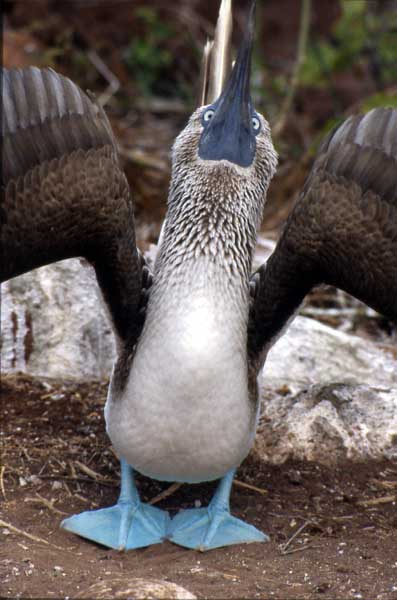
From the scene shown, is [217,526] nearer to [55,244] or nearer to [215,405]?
[215,405]

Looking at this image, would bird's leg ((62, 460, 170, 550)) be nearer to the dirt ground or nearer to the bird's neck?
the dirt ground

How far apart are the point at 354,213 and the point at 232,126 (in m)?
0.71

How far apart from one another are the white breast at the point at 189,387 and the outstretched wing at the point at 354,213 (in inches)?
17.4

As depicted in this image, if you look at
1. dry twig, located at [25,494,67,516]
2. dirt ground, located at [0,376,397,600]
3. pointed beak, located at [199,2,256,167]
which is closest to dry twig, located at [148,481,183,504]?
dirt ground, located at [0,376,397,600]

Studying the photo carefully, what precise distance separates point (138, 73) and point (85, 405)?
22.9 ft

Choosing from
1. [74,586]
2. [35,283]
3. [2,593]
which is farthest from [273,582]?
[35,283]

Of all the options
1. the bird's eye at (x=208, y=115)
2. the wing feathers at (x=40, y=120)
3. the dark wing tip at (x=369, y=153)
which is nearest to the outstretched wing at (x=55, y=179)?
the wing feathers at (x=40, y=120)

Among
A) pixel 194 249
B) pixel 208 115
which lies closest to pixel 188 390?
pixel 194 249

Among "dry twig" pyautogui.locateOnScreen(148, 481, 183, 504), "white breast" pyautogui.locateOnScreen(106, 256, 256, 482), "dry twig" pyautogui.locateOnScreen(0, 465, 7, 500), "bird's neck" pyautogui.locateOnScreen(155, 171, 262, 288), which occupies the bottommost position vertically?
"dry twig" pyautogui.locateOnScreen(148, 481, 183, 504)

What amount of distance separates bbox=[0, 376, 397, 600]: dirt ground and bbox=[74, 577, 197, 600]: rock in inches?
11.4

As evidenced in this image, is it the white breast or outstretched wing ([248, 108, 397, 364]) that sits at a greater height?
outstretched wing ([248, 108, 397, 364])

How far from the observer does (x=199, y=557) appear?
4629mm

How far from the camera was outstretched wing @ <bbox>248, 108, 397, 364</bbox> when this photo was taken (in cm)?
435

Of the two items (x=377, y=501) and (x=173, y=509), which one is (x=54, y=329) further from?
(x=377, y=501)
